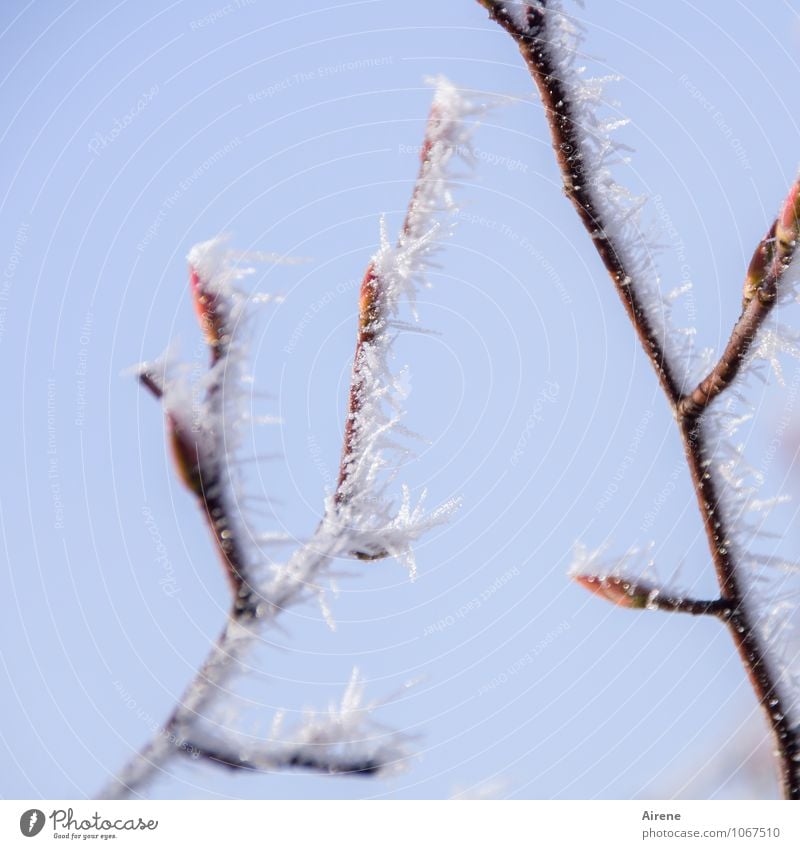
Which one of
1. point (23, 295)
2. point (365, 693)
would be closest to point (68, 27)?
point (23, 295)
